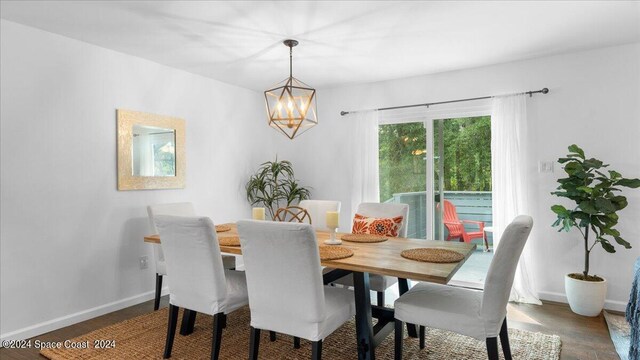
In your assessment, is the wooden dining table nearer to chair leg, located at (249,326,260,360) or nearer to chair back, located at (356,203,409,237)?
chair back, located at (356,203,409,237)

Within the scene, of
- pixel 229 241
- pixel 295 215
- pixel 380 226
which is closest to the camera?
pixel 229 241

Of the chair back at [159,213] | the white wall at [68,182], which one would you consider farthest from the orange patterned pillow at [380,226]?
the white wall at [68,182]

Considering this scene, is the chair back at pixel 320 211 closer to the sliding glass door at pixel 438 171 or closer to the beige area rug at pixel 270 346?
the beige area rug at pixel 270 346

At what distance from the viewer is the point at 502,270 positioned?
1905 mm

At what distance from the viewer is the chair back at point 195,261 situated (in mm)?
2221

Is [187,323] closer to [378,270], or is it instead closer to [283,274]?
[283,274]

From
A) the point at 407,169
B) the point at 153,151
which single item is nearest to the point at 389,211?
the point at 407,169

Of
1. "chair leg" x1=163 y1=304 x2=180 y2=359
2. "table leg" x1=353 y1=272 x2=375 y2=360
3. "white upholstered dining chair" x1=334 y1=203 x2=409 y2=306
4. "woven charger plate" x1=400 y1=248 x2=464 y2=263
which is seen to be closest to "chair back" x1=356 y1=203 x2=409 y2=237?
"white upholstered dining chair" x1=334 y1=203 x2=409 y2=306

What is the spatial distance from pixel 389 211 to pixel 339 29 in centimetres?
155

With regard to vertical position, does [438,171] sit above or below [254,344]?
above

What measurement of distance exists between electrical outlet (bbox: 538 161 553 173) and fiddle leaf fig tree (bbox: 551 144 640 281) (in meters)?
0.30

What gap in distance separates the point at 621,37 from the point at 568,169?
1.18m

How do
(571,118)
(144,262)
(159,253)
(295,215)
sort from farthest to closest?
(144,262), (571,118), (159,253), (295,215)

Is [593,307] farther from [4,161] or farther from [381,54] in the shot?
[4,161]
